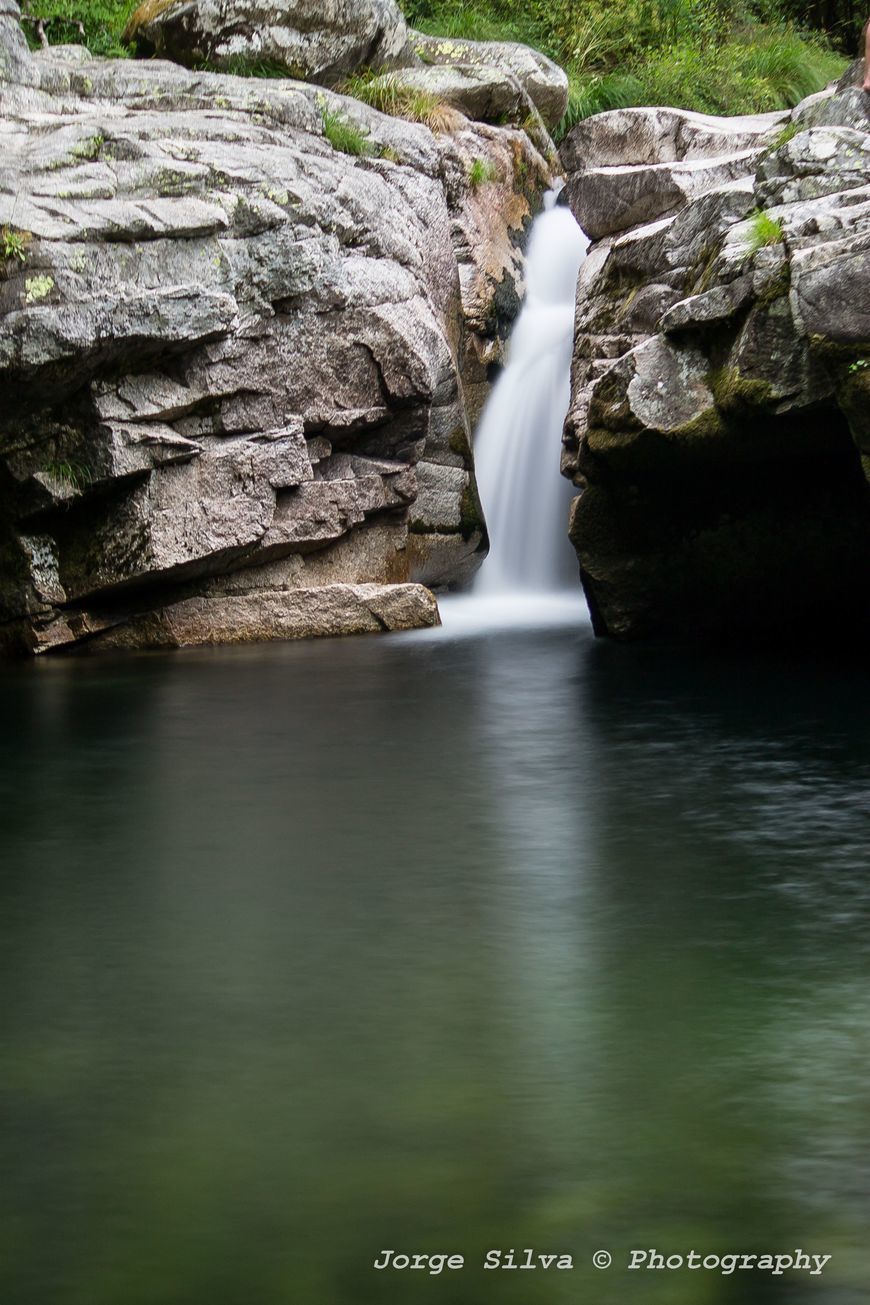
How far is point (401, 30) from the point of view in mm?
15742

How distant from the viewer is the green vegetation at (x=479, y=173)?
1512 centimetres

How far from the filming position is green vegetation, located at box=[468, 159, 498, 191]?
15.1 meters

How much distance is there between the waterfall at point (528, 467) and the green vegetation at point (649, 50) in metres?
6.15

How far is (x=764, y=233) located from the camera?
9352mm

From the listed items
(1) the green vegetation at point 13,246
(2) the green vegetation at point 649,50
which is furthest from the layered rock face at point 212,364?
(2) the green vegetation at point 649,50

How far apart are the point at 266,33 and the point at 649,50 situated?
9.85m

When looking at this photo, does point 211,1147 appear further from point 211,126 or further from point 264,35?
point 264,35

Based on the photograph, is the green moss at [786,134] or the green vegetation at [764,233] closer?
the green vegetation at [764,233]

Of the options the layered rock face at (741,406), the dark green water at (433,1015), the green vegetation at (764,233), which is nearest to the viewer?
the dark green water at (433,1015)

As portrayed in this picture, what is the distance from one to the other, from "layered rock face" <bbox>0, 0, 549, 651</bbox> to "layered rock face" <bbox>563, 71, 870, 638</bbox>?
1.80 m

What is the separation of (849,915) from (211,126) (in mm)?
9845

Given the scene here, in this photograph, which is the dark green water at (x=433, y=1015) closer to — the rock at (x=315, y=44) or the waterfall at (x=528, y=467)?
the waterfall at (x=528, y=467)

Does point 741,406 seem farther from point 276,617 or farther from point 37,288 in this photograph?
point 37,288

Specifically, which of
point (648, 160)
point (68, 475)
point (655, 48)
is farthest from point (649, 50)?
point (68, 475)
